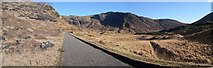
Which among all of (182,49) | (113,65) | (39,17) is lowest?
(39,17)

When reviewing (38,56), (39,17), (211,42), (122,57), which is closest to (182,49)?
(211,42)

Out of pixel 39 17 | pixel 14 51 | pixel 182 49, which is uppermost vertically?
pixel 14 51

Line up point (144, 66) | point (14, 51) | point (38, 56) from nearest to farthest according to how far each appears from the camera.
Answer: point (144, 66) < point (38, 56) < point (14, 51)

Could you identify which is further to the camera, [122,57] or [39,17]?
A: [39,17]

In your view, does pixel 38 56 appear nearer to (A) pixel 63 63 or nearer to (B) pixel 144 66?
(A) pixel 63 63

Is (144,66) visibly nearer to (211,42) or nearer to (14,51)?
(14,51)

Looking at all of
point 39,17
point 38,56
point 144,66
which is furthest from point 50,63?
point 39,17

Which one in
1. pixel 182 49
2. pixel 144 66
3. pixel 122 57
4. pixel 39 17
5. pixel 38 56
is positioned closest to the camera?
pixel 144 66

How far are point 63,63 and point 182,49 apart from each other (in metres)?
18.4

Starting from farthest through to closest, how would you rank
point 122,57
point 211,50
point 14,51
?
point 211,50
point 14,51
point 122,57

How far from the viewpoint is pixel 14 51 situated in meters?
32.9

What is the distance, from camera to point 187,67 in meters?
20.5

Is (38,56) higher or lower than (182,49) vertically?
higher

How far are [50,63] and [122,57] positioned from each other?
19.0 feet
